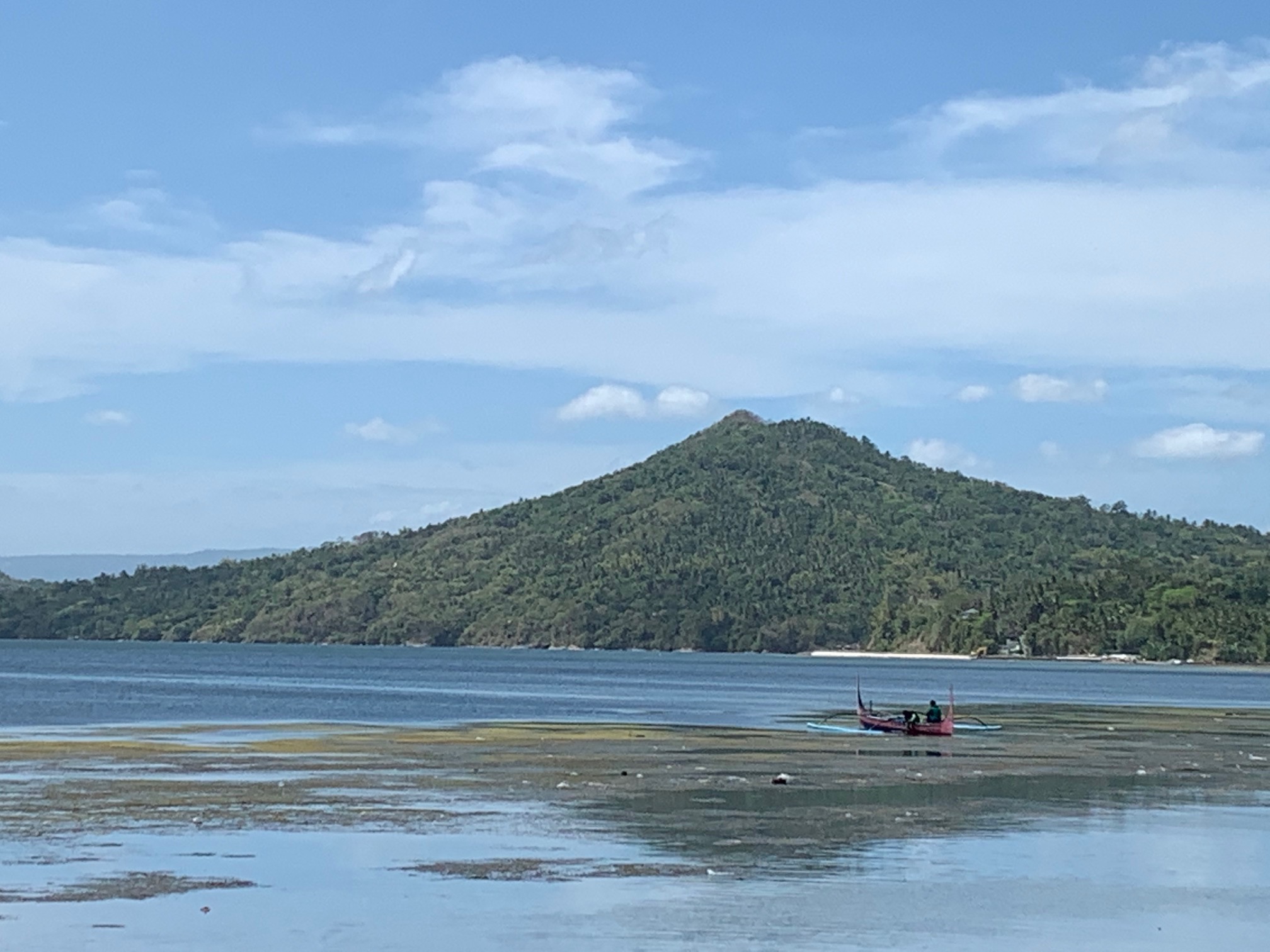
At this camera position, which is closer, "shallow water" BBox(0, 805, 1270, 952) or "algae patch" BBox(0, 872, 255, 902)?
"shallow water" BBox(0, 805, 1270, 952)

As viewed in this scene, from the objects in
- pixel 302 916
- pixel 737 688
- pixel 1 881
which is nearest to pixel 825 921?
pixel 302 916

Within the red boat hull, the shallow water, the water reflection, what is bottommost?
the shallow water

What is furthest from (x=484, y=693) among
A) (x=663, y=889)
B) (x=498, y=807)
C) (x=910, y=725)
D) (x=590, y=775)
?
(x=663, y=889)

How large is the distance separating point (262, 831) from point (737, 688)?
112 m

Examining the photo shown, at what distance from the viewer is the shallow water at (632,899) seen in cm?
2473

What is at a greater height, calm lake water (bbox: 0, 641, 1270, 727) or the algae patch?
calm lake water (bbox: 0, 641, 1270, 727)

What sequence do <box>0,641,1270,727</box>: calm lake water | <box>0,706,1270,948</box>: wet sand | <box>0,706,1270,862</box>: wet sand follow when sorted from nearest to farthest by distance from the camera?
1. <box>0,706,1270,948</box>: wet sand
2. <box>0,706,1270,862</box>: wet sand
3. <box>0,641,1270,727</box>: calm lake water

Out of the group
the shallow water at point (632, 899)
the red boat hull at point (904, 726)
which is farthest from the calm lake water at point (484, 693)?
the shallow water at point (632, 899)

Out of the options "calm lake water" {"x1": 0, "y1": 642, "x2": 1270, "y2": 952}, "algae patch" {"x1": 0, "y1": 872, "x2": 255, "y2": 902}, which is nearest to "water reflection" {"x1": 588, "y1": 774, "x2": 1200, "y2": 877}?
"calm lake water" {"x1": 0, "y1": 642, "x2": 1270, "y2": 952}

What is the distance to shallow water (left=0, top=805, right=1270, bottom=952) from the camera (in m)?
24.7

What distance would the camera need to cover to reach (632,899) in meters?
27.4

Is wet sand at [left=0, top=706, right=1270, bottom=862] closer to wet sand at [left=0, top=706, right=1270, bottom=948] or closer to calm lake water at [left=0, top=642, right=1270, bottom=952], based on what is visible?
wet sand at [left=0, top=706, right=1270, bottom=948]

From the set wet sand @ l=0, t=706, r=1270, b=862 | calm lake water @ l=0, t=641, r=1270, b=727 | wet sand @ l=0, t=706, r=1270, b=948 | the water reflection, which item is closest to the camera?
wet sand @ l=0, t=706, r=1270, b=948

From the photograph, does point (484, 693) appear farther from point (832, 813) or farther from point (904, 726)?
point (832, 813)
